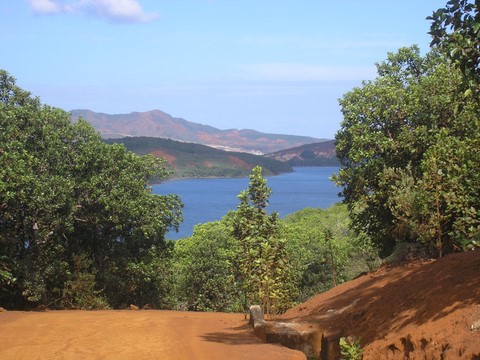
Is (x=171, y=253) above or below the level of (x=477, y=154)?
below

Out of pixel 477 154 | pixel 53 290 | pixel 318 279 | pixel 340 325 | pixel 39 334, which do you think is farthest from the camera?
pixel 318 279

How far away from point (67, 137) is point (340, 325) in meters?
16.5

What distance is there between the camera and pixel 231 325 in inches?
630

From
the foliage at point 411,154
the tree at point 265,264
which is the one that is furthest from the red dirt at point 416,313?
the tree at point 265,264

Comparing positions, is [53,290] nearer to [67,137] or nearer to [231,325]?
[67,137]

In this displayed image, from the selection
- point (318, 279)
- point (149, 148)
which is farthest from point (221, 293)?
point (149, 148)

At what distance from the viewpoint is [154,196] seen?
84.3ft

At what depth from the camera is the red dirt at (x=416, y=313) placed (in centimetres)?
830

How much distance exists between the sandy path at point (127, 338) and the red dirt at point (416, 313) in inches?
57.4

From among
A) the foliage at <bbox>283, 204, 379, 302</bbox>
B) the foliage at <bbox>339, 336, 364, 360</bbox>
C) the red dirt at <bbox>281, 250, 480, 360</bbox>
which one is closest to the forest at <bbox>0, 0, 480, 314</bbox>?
the red dirt at <bbox>281, 250, 480, 360</bbox>

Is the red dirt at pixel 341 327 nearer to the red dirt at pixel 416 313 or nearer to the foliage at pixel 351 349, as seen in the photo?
the red dirt at pixel 416 313

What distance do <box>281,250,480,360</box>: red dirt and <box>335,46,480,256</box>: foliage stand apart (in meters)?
2.47

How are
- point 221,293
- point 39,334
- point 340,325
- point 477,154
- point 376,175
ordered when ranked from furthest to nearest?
point 221,293
point 376,175
point 477,154
point 39,334
point 340,325

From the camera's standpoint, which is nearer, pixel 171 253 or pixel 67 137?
pixel 67 137
